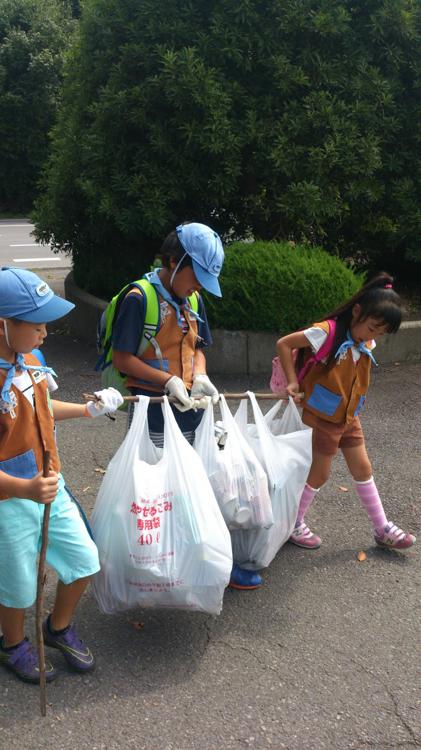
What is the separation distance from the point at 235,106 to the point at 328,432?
3.90m

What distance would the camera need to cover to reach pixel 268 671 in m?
2.77

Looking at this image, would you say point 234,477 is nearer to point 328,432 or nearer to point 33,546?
point 328,432

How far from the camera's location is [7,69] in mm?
18891

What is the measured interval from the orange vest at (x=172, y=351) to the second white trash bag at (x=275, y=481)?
1.00 feet

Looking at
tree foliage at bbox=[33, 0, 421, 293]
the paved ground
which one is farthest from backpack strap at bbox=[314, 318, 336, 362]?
tree foliage at bbox=[33, 0, 421, 293]

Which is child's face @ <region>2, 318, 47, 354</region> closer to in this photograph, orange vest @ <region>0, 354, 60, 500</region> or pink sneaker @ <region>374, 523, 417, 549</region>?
orange vest @ <region>0, 354, 60, 500</region>

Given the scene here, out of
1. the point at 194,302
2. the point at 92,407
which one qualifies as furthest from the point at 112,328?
the point at 92,407

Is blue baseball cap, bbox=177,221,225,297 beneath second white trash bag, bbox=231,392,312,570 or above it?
above

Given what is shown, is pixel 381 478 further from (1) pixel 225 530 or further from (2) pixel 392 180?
(2) pixel 392 180

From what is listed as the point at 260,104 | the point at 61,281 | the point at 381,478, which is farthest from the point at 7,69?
the point at 381,478

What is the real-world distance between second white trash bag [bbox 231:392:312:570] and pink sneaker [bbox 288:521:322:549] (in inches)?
17.1

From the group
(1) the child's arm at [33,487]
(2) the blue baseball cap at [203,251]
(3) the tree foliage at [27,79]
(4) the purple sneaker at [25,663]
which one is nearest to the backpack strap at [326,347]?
(2) the blue baseball cap at [203,251]

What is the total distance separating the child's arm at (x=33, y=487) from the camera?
2.31 m

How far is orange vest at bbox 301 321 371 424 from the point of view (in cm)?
334
